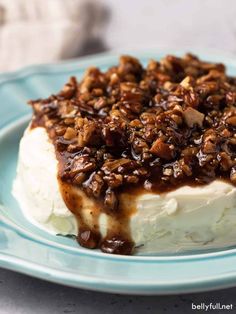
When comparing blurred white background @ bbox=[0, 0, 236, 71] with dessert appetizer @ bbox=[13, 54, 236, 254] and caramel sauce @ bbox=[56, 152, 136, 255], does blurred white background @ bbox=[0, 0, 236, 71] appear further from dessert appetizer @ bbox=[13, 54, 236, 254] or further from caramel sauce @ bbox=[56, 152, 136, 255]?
caramel sauce @ bbox=[56, 152, 136, 255]

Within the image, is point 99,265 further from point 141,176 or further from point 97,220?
point 141,176

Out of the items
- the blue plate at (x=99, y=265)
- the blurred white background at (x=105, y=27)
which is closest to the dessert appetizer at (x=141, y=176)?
the blue plate at (x=99, y=265)

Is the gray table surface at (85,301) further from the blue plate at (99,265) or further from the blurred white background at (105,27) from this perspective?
the blurred white background at (105,27)

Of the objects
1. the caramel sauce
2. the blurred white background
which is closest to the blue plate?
the caramel sauce

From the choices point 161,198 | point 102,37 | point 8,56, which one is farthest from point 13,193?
point 102,37

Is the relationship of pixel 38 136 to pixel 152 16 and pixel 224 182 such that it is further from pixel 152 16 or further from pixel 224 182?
pixel 152 16
